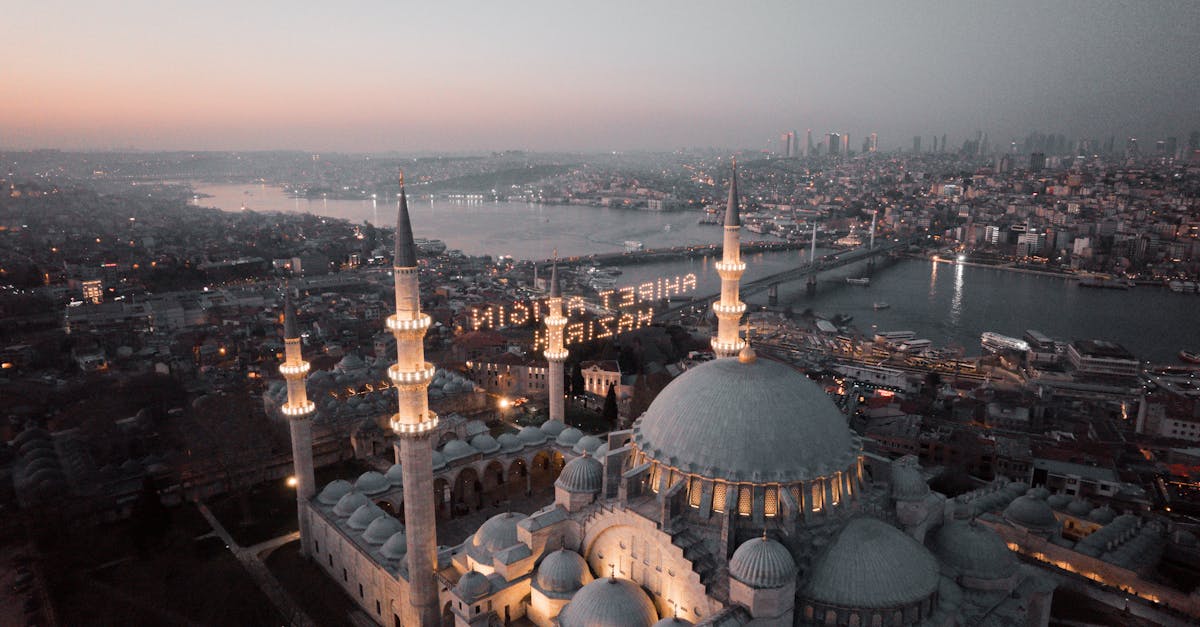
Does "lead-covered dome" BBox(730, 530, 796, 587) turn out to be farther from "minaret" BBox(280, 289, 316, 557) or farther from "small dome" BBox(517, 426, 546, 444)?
"small dome" BBox(517, 426, 546, 444)

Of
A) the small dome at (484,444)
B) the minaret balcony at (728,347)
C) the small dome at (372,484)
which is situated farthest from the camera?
the small dome at (484,444)

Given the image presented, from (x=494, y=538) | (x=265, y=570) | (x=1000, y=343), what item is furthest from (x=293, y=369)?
(x=1000, y=343)

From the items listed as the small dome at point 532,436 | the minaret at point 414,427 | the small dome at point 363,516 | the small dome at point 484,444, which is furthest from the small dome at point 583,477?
the small dome at point 532,436

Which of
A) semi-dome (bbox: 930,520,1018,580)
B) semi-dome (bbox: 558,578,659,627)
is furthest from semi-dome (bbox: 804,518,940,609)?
semi-dome (bbox: 558,578,659,627)

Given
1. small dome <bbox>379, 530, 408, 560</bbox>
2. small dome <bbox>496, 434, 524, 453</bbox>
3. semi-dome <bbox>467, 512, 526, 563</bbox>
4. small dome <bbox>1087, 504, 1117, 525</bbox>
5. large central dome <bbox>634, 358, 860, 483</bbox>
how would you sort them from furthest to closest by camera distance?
small dome <bbox>496, 434, 524, 453</bbox>, small dome <bbox>1087, 504, 1117, 525</bbox>, small dome <bbox>379, 530, 408, 560</bbox>, semi-dome <bbox>467, 512, 526, 563</bbox>, large central dome <bbox>634, 358, 860, 483</bbox>

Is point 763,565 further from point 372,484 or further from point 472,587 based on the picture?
point 372,484

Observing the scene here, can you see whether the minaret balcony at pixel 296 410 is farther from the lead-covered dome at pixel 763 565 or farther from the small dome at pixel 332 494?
the lead-covered dome at pixel 763 565
